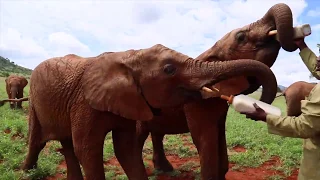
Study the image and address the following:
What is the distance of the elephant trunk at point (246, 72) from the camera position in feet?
13.2

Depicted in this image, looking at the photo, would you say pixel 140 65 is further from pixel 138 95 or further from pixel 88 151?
pixel 88 151

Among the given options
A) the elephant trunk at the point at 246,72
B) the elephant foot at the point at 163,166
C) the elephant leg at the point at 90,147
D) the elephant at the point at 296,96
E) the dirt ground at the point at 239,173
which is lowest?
the dirt ground at the point at 239,173

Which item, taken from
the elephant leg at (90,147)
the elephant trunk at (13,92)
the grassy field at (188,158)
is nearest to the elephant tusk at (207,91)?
the elephant leg at (90,147)

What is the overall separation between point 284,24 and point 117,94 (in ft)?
6.88

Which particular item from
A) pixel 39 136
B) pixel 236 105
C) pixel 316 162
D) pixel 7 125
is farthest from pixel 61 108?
pixel 7 125

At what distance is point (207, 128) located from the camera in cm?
526

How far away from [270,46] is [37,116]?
3.46 metres

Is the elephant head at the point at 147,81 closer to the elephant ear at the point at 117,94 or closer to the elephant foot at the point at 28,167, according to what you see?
the elephant ear at the point at 117,94

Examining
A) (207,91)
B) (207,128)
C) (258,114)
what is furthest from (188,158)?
(258,114)

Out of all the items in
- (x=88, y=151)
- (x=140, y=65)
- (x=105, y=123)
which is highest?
(x=140, y=65)

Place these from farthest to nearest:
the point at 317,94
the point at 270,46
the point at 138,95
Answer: the point at 270,46 → the point at 138,95 → the point at 317,94

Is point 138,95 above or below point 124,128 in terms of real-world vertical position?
above

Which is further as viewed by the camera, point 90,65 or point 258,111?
point 90,65

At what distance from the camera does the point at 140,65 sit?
4.50 meters
